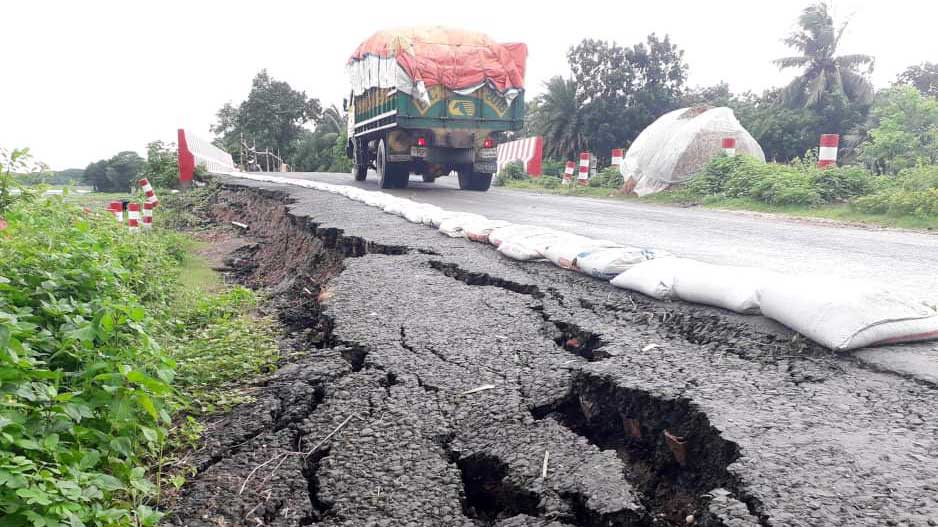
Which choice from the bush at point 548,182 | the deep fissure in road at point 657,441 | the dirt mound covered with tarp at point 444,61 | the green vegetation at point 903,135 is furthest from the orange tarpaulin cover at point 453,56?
the deep fissure in road at point 657,441

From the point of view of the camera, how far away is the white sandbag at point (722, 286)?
9.56 ft

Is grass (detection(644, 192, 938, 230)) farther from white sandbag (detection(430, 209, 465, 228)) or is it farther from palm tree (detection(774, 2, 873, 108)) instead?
palm tree (detection(774, 2, 873, 108))

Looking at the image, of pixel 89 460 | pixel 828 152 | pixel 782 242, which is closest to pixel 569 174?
pixel 828 152

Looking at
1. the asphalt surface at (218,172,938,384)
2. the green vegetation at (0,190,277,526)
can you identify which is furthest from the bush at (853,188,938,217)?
the green vegetation at (0,190,277,526)

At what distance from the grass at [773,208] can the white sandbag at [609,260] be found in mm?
4481

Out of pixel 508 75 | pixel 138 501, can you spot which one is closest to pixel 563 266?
pixel 138 501

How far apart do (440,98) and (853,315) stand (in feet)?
31.4

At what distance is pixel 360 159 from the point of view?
574 inches

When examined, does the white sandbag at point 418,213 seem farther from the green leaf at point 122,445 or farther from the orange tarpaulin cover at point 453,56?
the orange tarpaulin cover at point 453,56

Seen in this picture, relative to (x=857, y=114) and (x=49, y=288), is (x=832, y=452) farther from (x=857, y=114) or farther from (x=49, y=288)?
(x=857, y=114)

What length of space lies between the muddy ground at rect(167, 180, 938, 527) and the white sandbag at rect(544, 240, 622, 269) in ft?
2.35

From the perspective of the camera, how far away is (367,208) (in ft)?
26.2

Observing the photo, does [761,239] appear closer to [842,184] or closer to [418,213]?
[418,213]

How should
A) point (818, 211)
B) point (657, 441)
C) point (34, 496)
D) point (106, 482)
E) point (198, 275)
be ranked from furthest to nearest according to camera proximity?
point (818, 211) → point (198, 275) → point (657, 441) → point (106, 482) → point (34, 496)
